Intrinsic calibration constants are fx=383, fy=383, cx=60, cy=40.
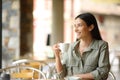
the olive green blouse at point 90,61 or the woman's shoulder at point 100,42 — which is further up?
the woman's shoulder at point 100,42

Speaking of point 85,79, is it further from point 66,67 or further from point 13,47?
point 13,47

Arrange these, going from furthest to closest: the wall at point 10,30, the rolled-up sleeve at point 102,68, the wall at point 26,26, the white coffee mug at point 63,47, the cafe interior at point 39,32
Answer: the wall at point 26,26
the wall at point 10,30
the cafe interior at point 39,32
the white coffee mug at point 63,47
the rolled-up sleeve at point 102,68

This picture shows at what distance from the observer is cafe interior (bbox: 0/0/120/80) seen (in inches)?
155

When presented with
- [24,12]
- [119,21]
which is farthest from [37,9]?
[24,12]

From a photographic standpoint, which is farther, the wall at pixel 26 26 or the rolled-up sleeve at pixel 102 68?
the wall at pixel 26 26

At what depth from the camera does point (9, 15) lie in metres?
6.84

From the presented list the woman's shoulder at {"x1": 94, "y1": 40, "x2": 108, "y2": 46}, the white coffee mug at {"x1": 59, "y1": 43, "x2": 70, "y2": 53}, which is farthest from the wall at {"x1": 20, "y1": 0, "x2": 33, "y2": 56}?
the woman's shoulder at {"x1": 94, "y1": 40, "x2": 108, "y2": 46}

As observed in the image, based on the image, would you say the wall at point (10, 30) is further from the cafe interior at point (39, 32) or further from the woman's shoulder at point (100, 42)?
the woman's shoulder at point (100, 42)

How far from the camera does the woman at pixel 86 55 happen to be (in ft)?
9.41

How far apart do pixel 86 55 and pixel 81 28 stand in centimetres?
22

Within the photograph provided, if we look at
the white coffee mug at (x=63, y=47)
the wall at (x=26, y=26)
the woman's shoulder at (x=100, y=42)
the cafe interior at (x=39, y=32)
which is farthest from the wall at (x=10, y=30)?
the woman's shoulder at (x=100, y=42)

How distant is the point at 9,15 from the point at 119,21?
10436mm

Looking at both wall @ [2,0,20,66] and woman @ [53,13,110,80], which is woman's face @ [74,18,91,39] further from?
wall @ [2,0,20,66]

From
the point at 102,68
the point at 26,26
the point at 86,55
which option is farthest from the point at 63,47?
the point at 26,26
